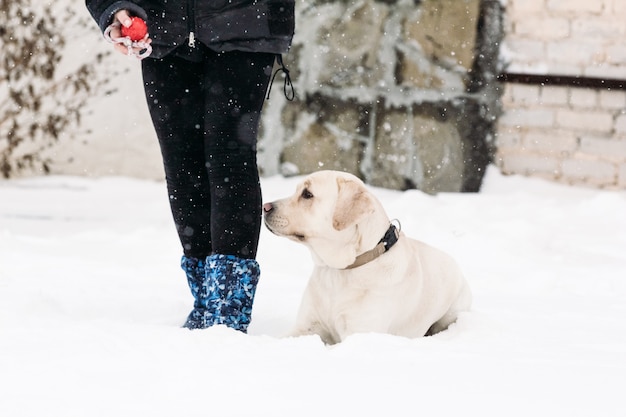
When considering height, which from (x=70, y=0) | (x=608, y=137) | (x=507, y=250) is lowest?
(x=507, y=250)

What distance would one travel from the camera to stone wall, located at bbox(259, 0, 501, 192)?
5363 millimetres

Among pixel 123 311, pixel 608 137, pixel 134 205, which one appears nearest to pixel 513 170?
pixel 608 137

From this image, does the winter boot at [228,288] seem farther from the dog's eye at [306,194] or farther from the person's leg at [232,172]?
the dog's eye at [306,194]

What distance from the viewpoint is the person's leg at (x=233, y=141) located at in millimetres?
2404

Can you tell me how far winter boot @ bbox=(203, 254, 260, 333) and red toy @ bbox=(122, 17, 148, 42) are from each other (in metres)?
0.67

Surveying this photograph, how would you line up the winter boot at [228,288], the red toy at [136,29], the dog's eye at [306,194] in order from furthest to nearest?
1. the dog's eye at [306,194]
2. the winter boot at [228,288]
3. the red toy at [136,29]

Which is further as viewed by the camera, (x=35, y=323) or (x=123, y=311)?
(x=123, y=311)

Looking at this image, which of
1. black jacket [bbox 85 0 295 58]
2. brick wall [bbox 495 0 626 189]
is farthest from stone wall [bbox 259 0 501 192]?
black jacket [bbox 85 0 295 58]

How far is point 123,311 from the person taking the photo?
2.96 meters

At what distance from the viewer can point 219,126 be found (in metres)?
2.41

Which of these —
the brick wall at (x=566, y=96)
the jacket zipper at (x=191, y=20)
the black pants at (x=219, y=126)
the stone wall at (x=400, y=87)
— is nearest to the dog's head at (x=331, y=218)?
the black pants at (x=219, y=126)

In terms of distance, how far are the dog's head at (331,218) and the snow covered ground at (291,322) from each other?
380 mm

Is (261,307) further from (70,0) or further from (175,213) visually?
(70,0)

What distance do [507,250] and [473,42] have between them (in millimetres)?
1689
